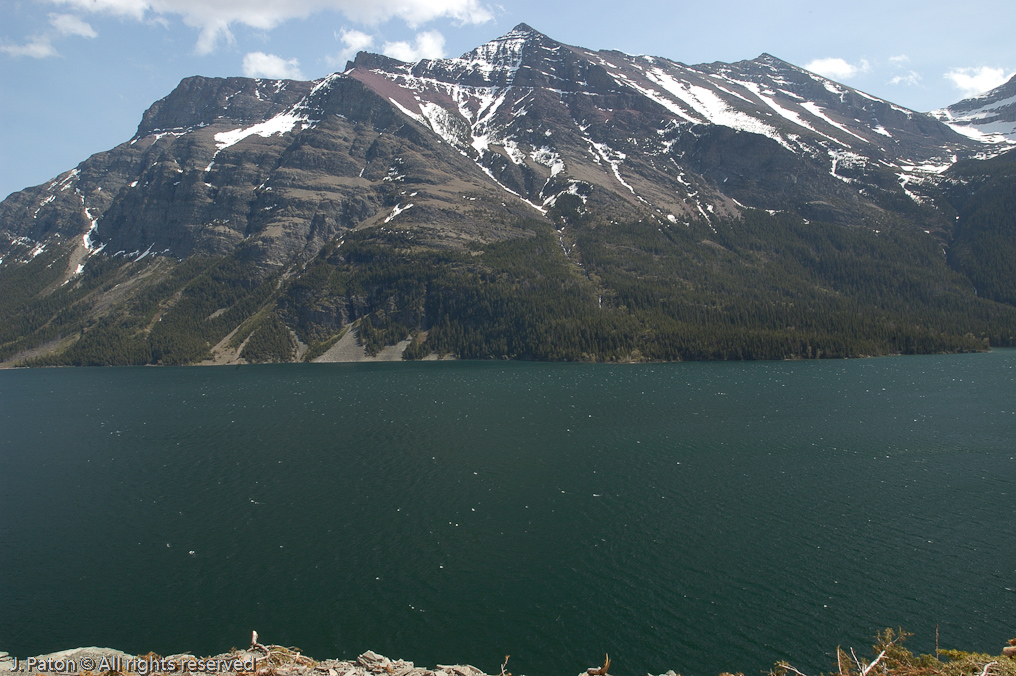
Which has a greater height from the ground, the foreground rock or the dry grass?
the dry grass

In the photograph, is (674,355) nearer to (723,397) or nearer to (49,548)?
(723,397)

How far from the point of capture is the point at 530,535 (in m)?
39.9

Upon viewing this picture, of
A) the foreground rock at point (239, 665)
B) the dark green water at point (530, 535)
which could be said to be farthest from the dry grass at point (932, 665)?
the foreground rock at point (239, 665)

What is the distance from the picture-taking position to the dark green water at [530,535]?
28578mm

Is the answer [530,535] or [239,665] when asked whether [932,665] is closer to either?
[239,665]

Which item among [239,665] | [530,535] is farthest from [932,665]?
[530,535]

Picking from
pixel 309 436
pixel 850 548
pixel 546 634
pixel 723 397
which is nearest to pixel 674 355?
pixel 723 397

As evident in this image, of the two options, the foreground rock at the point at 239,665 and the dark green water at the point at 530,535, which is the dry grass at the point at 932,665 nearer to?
the dark green water at the point at 530,535

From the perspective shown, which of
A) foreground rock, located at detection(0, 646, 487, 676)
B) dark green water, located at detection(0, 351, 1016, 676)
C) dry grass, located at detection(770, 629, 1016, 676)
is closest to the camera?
dry grass, located at detection(770, 629, 1016, 676)

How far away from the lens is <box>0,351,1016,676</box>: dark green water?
2858cm

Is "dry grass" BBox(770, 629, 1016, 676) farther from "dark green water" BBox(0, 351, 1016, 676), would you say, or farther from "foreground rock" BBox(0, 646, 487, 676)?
"foreground rock" BBox(0, 646, 487, 676)

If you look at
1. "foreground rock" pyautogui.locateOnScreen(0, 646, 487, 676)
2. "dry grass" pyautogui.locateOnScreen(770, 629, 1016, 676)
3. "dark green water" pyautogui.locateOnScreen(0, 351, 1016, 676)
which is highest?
"dry grass" pyautogui.locateOnScreen(770, 629, 1016, 676)

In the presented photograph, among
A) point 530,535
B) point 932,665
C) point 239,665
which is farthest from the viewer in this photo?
point 530,535

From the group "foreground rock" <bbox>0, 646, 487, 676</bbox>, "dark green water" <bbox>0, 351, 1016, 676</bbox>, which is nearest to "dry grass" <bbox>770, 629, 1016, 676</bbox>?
"dark green water" <bbox>0, 351, 1016, 676</bbox>
